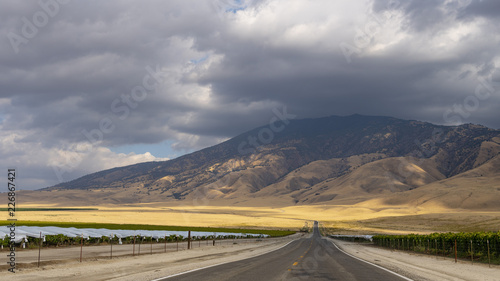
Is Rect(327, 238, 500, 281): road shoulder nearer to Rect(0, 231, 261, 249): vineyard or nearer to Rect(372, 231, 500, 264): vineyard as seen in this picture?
Rect(372, 231, 500, 264): vineyard

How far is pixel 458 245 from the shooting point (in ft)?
138

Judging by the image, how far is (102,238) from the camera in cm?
6178

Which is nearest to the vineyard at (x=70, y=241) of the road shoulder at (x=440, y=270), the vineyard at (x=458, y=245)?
the road shoulder at (x=440, y=270)

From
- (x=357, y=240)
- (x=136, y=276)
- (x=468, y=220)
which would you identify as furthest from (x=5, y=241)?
(x=468, y=220)

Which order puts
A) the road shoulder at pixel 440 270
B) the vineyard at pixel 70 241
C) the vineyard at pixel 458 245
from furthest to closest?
the vineyard at pixel 70 241, the vineyard at pixel 458 245, the road shoulder at pixel 440 270

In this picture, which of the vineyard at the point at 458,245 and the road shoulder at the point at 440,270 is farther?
the vineyard at the point at 458,245

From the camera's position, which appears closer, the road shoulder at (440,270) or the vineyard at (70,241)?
the road shoulder at (440,270)

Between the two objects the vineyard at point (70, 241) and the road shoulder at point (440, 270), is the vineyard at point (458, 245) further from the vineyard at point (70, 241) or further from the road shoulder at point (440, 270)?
the vineyard at point (70, 241)

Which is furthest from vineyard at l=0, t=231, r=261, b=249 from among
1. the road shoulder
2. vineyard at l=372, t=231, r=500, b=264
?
vineyard at l=372, t=231, r=500, b=264

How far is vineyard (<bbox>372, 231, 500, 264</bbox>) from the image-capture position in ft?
113

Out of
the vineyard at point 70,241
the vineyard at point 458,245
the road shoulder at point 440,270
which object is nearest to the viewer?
the road shoulder at point 440,270

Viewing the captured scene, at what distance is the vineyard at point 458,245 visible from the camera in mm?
34469

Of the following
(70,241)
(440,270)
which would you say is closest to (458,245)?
(440,270)

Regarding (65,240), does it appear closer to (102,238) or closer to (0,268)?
(102,238)
